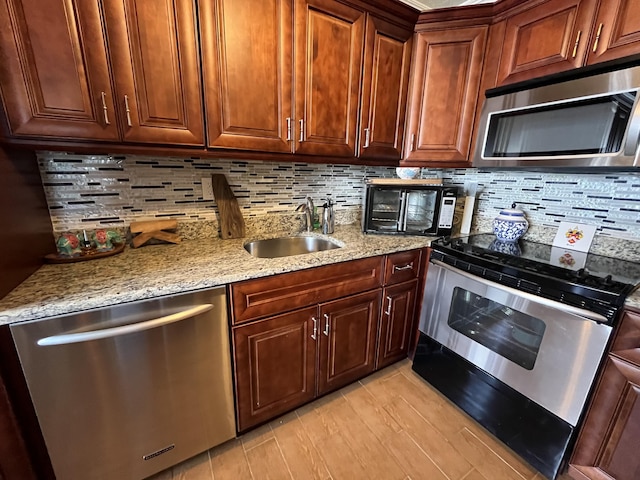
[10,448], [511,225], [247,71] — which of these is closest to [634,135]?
[511,225]

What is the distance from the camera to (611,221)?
4.66 ft

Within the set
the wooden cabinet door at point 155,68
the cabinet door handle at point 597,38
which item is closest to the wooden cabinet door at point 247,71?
the wooden cabinet door at point 155,68

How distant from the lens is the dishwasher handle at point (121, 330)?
2.71 feet

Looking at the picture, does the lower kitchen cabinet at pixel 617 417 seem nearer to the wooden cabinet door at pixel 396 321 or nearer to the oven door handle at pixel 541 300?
the oven door handle at pixel 541 300

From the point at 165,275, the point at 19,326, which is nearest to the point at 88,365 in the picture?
the point at 19,326

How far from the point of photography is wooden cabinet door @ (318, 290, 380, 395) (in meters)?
1.40

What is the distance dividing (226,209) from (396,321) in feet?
4.06

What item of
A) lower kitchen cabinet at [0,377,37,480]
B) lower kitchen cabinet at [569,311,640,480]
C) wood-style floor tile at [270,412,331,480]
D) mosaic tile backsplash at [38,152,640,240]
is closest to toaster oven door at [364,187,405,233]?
mosaic tile backsplash at [38,152,640,240]

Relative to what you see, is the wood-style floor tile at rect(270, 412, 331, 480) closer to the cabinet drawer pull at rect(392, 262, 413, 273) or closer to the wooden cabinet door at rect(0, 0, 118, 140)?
the cabinet drawer pull at rect(392, 262, 413, 273)

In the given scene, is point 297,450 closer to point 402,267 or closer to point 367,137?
point 402,267

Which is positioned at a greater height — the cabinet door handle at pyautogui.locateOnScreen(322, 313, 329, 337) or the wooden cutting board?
the wooden cutting board

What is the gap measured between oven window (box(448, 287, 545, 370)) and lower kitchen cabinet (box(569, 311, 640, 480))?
0.23 metres

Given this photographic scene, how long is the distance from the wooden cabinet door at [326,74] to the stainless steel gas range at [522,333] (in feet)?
2.84

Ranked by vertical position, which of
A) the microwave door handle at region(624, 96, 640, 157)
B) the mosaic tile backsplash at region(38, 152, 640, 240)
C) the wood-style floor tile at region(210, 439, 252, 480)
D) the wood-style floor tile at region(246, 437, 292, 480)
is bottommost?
the wood-style floor tile at region(210, 439, 252, 480)
